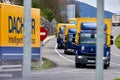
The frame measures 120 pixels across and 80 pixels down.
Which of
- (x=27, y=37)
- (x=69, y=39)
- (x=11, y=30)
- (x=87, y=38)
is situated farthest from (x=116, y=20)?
(x=27, y=37)

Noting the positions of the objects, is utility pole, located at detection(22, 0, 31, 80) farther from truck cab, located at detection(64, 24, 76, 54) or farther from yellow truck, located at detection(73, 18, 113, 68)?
truck cab, located at detection(64, 24, 76, 54)

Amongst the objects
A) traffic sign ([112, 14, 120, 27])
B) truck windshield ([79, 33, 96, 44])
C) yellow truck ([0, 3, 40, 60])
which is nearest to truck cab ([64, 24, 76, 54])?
truck windshield ([79, 33, 96, 44])

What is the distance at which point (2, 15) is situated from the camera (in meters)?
16.8

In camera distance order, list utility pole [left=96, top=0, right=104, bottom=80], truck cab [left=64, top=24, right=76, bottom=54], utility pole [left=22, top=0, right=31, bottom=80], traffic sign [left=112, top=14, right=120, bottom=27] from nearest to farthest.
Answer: utility pole [left=22, top=0, right=31, bottom=80]
utility pole [left=96, top=0, right=104, bottom=80]
truck cab [left=64, top=24, right=76, bottom=54]
traffic sign [left=112, top=14, right=120, bottom=27]

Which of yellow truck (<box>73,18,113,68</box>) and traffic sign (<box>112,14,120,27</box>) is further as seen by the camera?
traffic sign (<box>112,14,120,27</box>)

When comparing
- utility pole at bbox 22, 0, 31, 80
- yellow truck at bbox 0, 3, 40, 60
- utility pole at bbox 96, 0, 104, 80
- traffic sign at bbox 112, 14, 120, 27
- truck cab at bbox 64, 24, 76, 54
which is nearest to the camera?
utility pole at bbox 22, 0, 31, 80

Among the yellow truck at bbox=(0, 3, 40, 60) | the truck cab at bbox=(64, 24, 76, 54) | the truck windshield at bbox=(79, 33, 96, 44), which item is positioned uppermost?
the yellow truck at bbox=(0, 3, 40, 60)

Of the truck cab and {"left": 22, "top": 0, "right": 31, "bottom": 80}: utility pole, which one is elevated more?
{"left": 22, "top": 0, "right": 31, "bottom": 80}: utility pole

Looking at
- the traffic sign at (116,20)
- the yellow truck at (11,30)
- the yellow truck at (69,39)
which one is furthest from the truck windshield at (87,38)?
the traffic sign at (116,20)

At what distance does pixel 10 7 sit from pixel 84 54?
1994cm

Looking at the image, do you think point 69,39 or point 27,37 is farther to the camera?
point 69,39

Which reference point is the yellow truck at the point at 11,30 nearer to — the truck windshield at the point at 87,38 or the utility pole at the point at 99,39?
the utility pole at the point at 99,39

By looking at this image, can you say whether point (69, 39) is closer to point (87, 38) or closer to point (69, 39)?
point (69, 39)

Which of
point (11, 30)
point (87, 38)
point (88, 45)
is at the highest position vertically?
point (11, 30)
